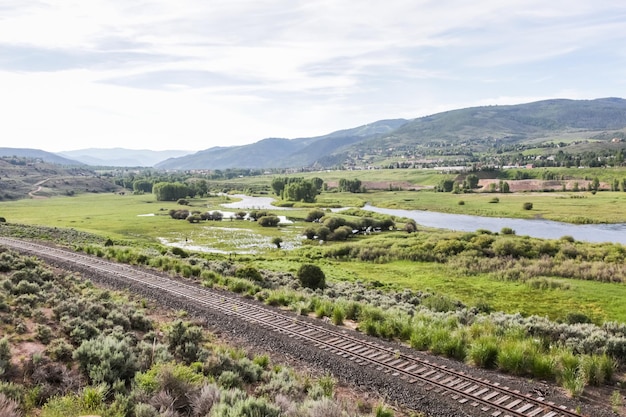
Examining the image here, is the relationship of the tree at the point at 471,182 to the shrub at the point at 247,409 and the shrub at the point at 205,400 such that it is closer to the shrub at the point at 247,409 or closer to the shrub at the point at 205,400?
the shrub at the point at 205,400

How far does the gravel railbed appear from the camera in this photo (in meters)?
13.2

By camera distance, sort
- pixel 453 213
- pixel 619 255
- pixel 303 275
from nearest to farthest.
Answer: pixel 303 275 → pixel 619 255 → pixel 453 213

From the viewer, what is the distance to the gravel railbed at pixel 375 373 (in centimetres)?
1316

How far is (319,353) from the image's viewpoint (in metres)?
17.4

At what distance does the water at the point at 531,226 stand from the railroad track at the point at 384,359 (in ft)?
216

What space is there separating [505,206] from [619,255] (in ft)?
258

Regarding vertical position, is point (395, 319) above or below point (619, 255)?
above

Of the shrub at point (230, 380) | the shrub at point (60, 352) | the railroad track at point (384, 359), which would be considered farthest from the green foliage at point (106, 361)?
the railroad track at point (384, 359)

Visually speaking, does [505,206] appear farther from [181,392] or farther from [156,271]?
[181,392]

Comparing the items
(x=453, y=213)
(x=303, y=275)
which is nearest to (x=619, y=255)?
(x=303, y=275)

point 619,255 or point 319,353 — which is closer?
point 319,353

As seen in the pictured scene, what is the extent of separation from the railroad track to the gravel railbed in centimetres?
36

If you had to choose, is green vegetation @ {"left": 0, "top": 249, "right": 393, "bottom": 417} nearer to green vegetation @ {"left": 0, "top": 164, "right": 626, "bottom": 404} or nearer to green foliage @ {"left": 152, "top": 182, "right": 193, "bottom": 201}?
green vegetation @ {"left": 0, "top": 164, "right": 626, "bottom": 404}

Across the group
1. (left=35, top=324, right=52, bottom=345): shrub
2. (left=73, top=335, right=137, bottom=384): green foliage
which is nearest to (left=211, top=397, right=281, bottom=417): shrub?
(left=73, top=335, right=137, bottom=384): green foliage
